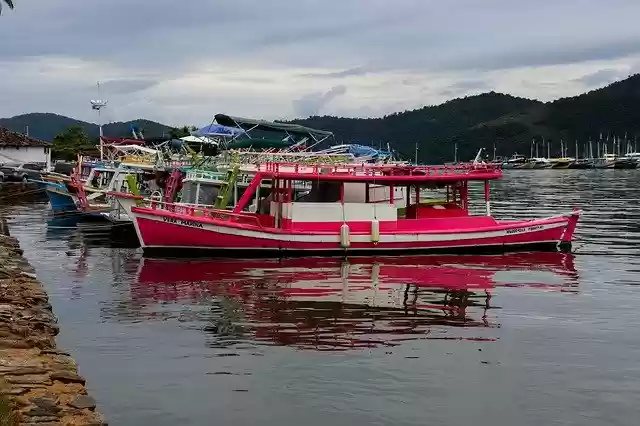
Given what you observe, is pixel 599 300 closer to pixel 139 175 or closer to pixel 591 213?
pixel 139 175

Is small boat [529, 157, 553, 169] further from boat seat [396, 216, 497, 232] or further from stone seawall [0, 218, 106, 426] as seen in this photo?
stone seawall [0, 218, 106, 426]

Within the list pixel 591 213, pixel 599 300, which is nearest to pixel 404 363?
pixel 599 300

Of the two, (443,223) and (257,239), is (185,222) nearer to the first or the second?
(257,239)

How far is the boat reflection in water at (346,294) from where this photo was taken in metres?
15.2

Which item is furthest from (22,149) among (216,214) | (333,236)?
(333,236)

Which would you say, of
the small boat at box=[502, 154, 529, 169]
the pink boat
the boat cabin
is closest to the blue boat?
the pink boat

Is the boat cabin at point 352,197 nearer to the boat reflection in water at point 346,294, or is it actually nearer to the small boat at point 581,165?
the boat reflection in water at point 346,294

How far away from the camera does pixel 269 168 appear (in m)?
26.5

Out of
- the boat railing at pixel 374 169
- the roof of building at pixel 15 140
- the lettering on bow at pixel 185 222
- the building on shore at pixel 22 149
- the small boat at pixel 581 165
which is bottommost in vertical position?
the lettering on bow at pixel 185 222

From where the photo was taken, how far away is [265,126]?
3706 cm

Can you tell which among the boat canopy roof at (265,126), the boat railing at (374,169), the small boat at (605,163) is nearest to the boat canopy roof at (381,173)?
the boat railing at (374,169)

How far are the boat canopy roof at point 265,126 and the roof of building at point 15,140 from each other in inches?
1666

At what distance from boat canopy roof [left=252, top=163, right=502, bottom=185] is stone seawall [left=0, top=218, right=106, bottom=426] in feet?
36.0

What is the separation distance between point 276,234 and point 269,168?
2537 millimetres
